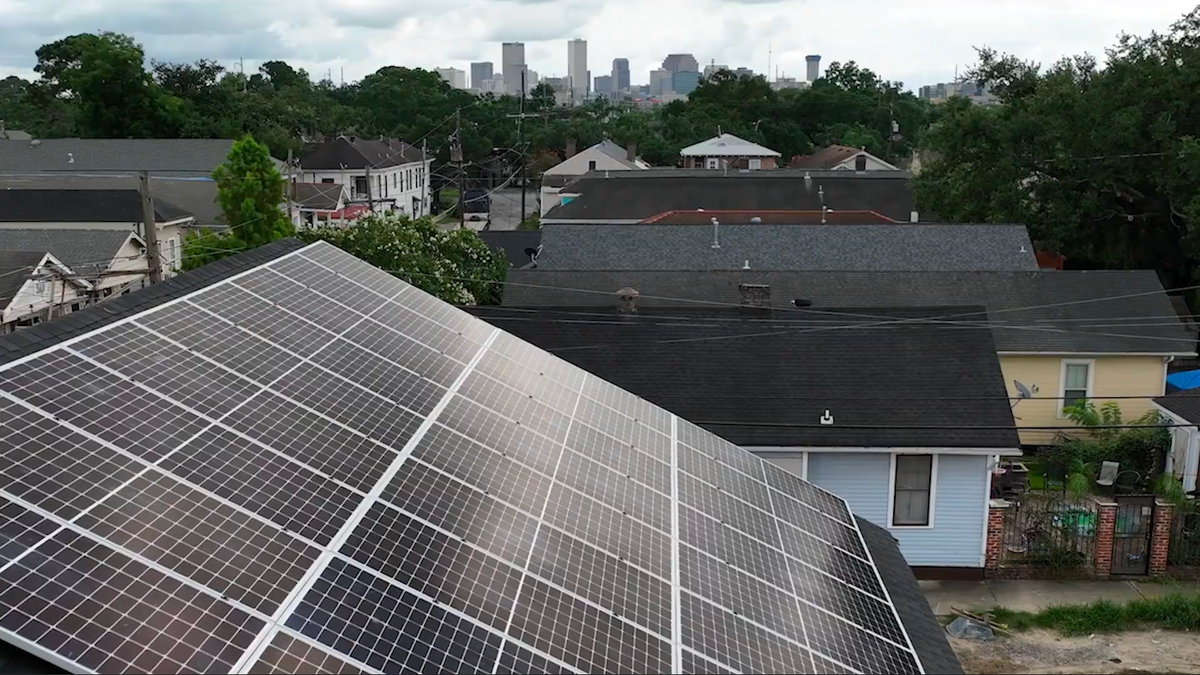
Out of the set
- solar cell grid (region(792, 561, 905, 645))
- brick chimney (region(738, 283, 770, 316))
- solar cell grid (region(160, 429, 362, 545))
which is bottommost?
solar cell grid (region(792, 561, 905, 645))

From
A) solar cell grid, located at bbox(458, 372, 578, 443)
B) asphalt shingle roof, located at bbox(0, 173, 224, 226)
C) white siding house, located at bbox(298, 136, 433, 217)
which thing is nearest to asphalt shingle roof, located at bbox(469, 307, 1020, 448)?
solar cell grid, located at bbox(458, 372, 578, 443)

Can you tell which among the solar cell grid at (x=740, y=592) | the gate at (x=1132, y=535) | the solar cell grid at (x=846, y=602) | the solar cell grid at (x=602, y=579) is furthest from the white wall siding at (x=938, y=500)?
the solar cell grid at (x=602, y=579)

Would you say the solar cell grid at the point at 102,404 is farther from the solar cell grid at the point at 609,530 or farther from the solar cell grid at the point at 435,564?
the solar cell grid at the point at 609,530

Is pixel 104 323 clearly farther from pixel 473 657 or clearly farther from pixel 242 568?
pixel 473 657

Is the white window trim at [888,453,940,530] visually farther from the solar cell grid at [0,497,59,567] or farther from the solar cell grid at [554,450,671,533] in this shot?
the solar cell grid at [0,497,59,567]

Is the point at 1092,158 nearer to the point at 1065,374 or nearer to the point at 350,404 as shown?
the point at 1065,374
